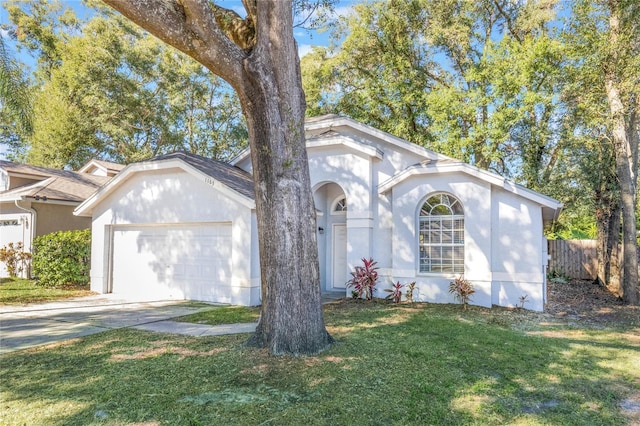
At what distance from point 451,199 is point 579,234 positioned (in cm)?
1430

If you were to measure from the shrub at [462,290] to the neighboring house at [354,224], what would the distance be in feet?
0.81

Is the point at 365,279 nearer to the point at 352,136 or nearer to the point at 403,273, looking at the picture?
the point at 403,273

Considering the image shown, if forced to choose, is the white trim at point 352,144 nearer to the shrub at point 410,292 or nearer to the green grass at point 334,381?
the shrub at point 410,292

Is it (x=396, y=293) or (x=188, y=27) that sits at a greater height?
(x=188, y=27)

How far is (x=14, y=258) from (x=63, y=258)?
14.7 ft

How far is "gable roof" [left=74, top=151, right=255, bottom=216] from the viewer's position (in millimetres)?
11112

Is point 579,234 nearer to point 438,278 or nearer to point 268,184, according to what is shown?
point 438,278

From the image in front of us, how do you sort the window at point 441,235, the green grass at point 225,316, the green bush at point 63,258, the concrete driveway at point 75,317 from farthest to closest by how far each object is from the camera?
1. the green bush at point 63,258
2. the window at point 441,235
3. the green grass at point 225,316
4. the concrete driveway at point 75,317

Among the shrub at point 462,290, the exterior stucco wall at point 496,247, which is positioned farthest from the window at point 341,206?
the shrub at point 462,290

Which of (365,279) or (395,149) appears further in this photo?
(395,149)

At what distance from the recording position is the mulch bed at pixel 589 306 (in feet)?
32.8

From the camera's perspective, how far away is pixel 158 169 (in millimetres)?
12250

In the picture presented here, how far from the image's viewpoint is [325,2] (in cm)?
931

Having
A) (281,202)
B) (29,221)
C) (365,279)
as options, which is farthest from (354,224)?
(29,221)
